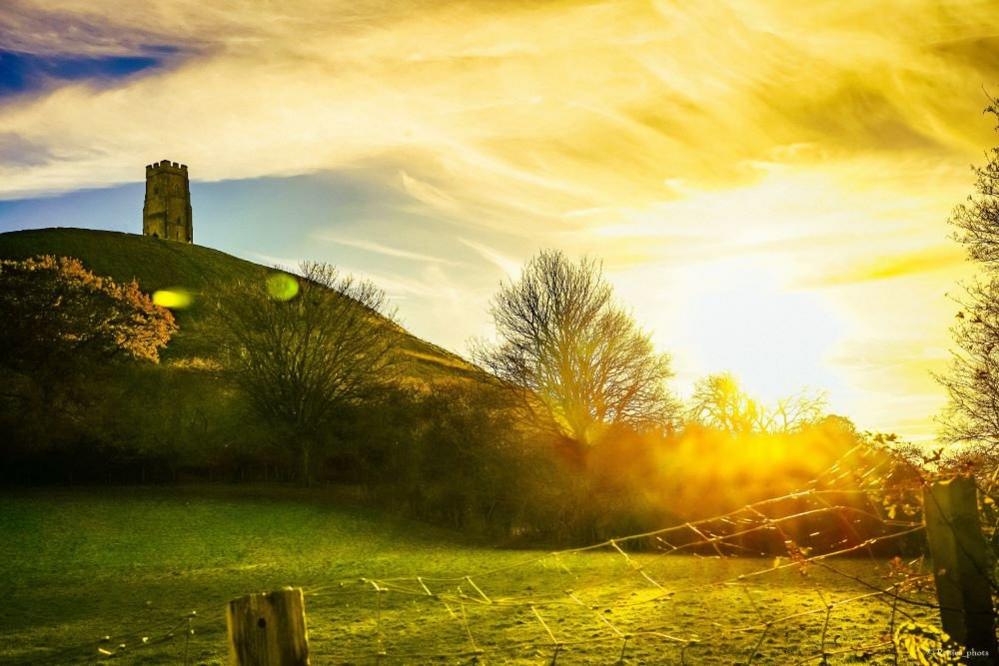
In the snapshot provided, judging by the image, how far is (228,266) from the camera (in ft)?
320

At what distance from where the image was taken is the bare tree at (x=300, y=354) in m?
43.9

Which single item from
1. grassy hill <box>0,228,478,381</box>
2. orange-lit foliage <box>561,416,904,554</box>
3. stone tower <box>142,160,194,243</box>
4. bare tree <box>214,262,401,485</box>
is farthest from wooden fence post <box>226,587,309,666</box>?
stone tower <box>142,160,194,243</box>

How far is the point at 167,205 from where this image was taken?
11744 centimetres

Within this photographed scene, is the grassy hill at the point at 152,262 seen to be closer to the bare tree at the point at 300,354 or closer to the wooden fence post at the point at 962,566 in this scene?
the bare tree at the point at 300,354

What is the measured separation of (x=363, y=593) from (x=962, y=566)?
14713 mm

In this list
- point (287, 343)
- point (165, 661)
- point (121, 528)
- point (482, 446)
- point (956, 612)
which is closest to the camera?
point (956, 612)

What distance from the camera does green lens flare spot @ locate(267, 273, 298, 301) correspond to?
46625mm

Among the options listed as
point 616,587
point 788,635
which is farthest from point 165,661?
point 616,587

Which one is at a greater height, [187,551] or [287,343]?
[287,343]

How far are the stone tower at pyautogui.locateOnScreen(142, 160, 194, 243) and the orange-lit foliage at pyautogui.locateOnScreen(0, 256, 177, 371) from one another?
250 ft

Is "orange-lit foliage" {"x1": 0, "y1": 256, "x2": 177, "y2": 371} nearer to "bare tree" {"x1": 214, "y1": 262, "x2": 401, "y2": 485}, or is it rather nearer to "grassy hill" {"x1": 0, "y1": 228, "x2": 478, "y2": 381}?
"bare tree" {"x1": 214, "y1": 262, "x2": 401, "y2": 485}

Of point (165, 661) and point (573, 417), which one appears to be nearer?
point (165, 661)

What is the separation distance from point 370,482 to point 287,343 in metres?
9.93

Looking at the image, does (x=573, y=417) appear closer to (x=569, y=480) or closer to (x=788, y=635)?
(x=569, y=480)
